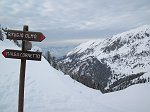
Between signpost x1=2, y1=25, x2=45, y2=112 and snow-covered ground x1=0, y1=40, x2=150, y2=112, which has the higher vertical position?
signpost x1=2, y1=25, x2=45, y2=112

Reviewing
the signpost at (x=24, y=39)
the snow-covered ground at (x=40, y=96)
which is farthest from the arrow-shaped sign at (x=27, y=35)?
the snow-covered ground at (x=40, y=96)

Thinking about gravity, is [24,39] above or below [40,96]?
above

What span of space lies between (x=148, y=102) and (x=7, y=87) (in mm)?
25534

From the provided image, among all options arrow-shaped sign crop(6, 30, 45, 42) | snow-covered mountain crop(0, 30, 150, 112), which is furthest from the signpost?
snow-covered mountain crop(0, 30, 150, 112)

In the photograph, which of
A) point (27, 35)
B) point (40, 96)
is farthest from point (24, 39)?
point (40, 96)

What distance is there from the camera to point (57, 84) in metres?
18.8

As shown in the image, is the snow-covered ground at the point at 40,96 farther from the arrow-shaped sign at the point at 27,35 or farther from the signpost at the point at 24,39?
the arrow-shaped sign at the point at 27,35

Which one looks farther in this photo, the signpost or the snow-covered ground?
the snow-covered ground

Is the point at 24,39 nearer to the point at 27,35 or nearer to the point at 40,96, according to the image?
the point at 27,35

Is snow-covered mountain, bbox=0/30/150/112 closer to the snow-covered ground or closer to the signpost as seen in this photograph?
the snow-covered ground

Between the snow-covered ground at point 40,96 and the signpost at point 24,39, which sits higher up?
the signpost at point 24,39

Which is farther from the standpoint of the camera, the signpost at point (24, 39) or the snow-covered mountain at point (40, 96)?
the snow-covered mountain at point (40, 96)

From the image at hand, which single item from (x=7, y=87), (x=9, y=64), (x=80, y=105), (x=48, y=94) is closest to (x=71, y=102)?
(x=80, y=105)

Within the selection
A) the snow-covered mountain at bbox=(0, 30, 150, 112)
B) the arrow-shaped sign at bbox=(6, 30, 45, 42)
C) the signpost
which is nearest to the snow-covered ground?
the snow-covered mountain at bbox=(0, 30, 150, 112)
